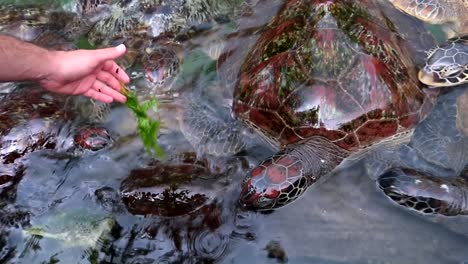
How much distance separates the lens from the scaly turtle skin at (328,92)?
3.52m

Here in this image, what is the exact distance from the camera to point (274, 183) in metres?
3.22

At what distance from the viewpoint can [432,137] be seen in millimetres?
3779

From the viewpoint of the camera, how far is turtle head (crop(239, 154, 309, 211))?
3.22 m

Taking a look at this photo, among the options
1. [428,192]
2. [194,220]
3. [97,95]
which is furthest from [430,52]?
[97,95]

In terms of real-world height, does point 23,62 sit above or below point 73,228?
above

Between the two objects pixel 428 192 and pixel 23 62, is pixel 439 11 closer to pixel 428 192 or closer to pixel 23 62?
pixel 428 192

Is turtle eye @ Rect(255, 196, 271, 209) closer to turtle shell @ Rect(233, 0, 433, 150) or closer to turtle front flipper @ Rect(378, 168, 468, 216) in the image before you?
turtle shell @ Rect(233, 0, 433, 150)

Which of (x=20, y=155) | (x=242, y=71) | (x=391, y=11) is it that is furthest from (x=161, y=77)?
(x=391, y=11)

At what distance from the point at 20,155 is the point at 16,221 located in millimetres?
546

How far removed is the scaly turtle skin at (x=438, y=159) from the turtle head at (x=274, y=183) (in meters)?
0.72

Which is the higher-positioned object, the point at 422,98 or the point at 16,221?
the point at 422,98

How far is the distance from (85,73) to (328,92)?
169 centimetres

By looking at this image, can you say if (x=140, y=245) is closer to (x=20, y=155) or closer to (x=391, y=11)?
(x=20, y=155)

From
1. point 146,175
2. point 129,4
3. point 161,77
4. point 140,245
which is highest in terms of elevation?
point 129,4
